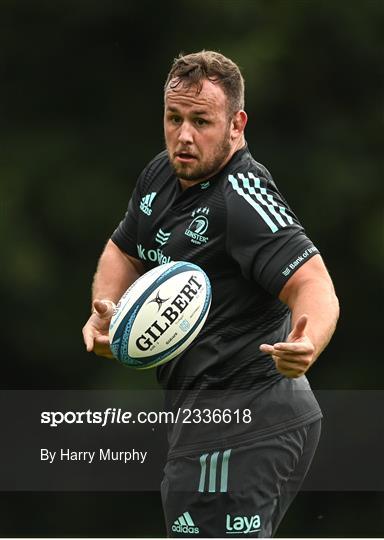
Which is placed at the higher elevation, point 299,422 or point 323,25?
point 323,25

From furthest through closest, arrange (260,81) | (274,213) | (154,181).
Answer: (260,81) < (154,181) < (274,213)

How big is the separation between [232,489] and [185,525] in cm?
26

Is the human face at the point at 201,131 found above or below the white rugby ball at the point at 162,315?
above

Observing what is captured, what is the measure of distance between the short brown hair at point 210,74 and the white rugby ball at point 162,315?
797mm

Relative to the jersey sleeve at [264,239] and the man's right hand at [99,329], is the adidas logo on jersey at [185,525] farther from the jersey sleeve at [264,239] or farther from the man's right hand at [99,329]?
the jersey sleeve at [264,239]

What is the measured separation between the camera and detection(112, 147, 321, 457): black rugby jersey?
19.8 ft

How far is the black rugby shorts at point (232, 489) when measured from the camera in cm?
608

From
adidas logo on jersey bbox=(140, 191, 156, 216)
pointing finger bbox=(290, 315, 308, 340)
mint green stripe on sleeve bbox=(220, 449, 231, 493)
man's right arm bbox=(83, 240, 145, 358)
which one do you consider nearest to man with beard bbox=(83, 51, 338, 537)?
mint green stripe on sleeve bbox=(220, 449, 231, 493)

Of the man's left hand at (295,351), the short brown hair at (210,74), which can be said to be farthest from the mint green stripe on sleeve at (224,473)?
the short brown hair at (210,74)

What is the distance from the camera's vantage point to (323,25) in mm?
14117

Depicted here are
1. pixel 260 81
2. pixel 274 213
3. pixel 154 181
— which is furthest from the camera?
pixel 260 81

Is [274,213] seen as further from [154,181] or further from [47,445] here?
[47,445]

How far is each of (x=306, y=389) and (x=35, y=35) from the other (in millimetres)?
8845

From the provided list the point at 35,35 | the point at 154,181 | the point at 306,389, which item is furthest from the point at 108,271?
the point at 35,35
